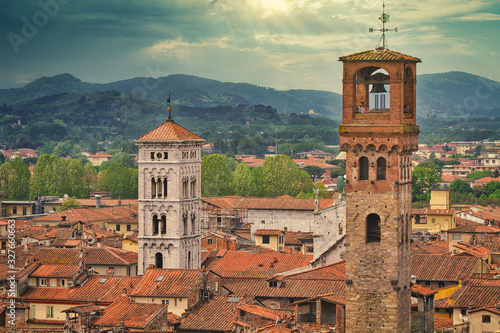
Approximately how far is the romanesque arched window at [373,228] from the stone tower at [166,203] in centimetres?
2531

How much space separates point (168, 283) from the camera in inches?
1727

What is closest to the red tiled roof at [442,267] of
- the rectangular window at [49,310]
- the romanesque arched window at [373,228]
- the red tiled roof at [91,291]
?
the red tiled roof at [91,291]

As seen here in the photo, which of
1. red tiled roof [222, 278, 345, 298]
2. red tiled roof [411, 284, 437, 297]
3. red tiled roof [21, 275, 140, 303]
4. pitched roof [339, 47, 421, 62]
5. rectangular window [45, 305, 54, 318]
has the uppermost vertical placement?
pitched roof [339, 47, 421, 62]

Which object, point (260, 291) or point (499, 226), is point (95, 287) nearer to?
point (260, 291)

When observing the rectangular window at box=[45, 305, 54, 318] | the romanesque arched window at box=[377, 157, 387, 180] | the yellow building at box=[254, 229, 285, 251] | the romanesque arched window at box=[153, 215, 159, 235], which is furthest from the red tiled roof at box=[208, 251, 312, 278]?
the romanesque arched window at box=[377, 157, 387, 180]

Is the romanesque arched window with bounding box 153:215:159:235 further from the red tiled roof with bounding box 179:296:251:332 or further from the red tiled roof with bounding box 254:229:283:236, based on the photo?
the red tiled roof with bounding box 179:296:251:332

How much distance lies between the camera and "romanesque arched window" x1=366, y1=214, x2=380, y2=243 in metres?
33.2

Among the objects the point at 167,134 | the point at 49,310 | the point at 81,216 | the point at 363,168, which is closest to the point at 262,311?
the point at 363,168

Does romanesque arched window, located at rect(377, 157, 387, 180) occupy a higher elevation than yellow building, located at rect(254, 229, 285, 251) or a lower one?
higher

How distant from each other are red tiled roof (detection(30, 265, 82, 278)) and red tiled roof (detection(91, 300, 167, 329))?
7000 millimetres

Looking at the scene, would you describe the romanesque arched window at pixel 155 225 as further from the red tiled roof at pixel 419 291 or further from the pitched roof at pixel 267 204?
the red tiled roof at pixel 419 291

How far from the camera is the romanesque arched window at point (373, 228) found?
33.2 m

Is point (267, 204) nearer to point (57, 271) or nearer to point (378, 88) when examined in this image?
point (57, 271)

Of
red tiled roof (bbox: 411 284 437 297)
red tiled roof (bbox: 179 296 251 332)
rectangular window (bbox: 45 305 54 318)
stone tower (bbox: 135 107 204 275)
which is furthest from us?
stone tower (bbox: 135 107 204 275)
